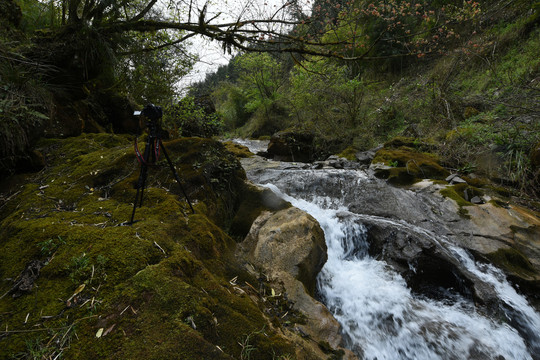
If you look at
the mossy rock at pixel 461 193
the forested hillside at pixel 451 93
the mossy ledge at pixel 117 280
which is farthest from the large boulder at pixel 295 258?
the mossy rock at pixel 461 193

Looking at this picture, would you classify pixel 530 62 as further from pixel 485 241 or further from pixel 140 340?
pixel 140 340

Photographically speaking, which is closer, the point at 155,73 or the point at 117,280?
the point at 117,280

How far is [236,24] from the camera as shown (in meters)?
3.17

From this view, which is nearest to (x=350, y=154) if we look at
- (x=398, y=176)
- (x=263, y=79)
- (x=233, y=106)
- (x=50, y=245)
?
(x=398, y=176)

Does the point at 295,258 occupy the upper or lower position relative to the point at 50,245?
lower

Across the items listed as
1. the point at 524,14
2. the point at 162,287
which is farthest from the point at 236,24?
the point at 524,14

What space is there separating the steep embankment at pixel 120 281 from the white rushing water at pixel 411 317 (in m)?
1.40

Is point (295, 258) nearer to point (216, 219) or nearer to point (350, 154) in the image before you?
point (216, 219)

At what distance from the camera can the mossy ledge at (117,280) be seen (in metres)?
1.31

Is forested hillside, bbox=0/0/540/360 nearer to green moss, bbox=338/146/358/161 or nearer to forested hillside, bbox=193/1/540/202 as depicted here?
forested hillside, bbox=193/1/540/202

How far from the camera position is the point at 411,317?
323cm

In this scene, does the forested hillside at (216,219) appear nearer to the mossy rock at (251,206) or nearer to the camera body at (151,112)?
the mossy rock at (251,206)

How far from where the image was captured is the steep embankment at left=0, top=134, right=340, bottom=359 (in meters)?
1.32

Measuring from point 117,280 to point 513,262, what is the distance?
5.84 meters
